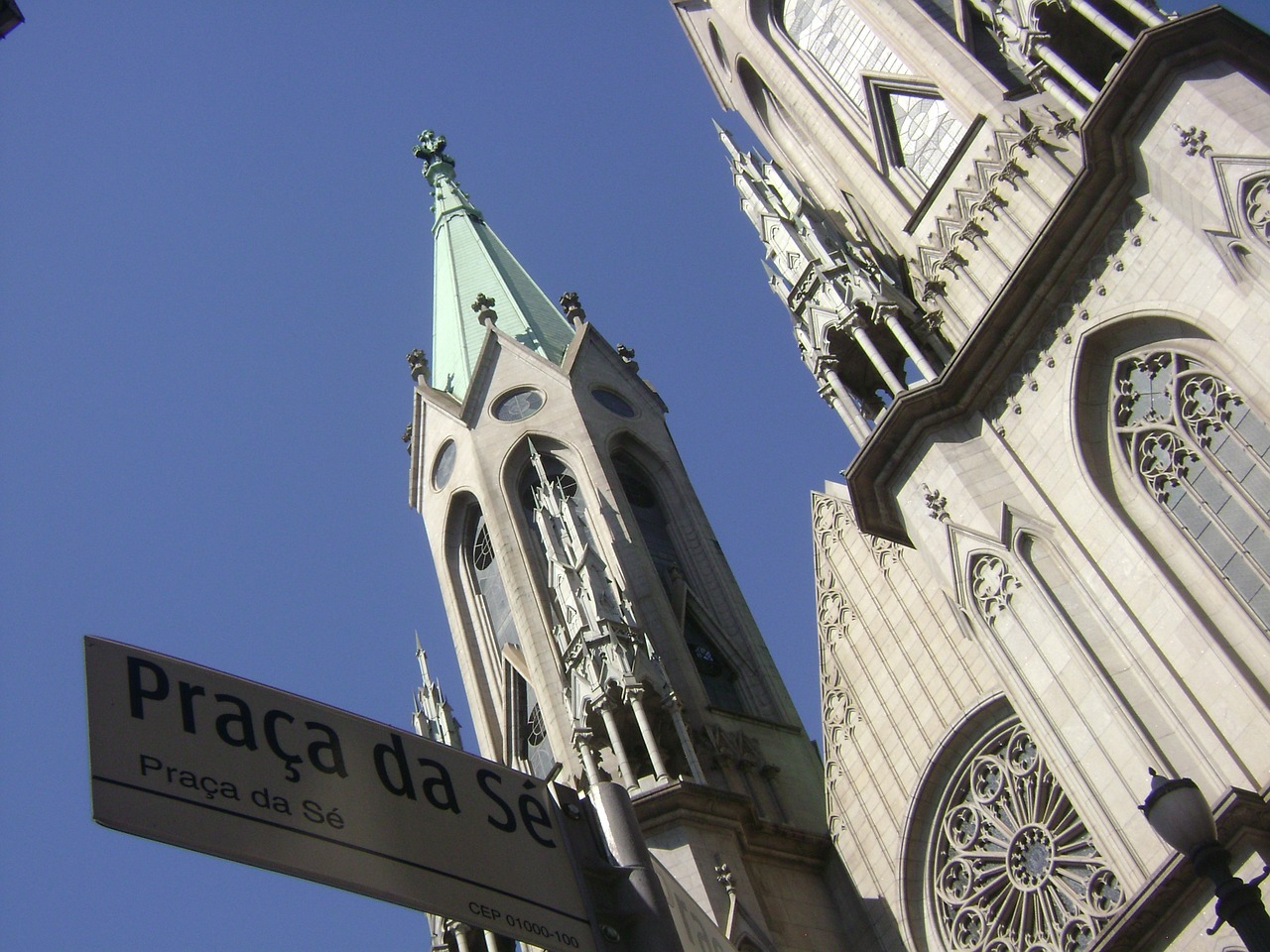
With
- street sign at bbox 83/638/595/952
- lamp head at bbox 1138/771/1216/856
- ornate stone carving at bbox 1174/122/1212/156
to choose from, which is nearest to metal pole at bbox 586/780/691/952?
street sign at bbox 83/638/595/952

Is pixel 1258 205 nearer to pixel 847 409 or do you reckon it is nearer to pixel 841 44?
pixel 847 409

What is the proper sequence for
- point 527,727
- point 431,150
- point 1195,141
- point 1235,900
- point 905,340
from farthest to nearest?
point 431,150
point 527,727
point 905,340
point 1195,141
point 1235,900

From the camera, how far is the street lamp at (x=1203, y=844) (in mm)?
6637

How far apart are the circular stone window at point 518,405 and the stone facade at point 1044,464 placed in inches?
380

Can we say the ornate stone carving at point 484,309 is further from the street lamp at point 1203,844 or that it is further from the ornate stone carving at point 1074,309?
the street lamp at point 1203,844

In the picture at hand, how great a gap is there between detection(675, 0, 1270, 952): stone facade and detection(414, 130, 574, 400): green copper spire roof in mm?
12385

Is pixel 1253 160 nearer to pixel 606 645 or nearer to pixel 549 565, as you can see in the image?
pixel 606 645

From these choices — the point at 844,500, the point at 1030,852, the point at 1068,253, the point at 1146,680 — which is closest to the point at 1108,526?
the point at 1146,680

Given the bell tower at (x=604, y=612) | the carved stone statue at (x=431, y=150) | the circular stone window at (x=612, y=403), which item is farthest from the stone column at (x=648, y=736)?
the carved stone statue at (x=431, y=150)

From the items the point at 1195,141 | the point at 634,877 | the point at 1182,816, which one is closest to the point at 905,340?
the point at 1195,141

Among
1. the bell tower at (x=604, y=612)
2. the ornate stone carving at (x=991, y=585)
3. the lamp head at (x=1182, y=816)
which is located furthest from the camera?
the bell tower at (x=604, y=612)

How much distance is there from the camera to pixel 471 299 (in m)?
36.4

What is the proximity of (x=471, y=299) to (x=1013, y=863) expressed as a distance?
75.9 feet

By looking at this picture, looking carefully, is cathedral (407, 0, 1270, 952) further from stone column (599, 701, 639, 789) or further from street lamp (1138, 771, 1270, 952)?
street lamp (1138, 771, 1270, 952)
